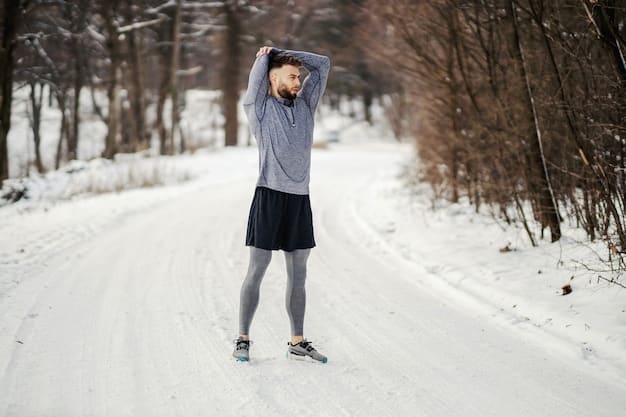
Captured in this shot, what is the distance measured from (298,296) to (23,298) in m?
2.75

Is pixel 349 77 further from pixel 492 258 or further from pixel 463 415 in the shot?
pixel 463 415

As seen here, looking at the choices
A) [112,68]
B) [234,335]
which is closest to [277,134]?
[234,335]

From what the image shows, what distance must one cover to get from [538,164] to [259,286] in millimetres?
3949

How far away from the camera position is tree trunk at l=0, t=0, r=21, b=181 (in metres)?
13.0

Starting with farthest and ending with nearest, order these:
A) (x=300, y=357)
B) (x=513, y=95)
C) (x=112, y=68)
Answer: (x=112, y=68), (x=513, y=95), (x=300, y=357)

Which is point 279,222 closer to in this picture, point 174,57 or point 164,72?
point 174,57

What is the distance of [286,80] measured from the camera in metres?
3.81

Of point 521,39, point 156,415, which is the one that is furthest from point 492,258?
point 156,415

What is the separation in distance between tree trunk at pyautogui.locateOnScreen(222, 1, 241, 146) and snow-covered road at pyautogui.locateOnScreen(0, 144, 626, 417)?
64.9 ft

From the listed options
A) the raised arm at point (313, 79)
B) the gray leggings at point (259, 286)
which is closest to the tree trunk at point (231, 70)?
the raised arm at point (313, 79)

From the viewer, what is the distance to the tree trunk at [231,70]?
1038 inches

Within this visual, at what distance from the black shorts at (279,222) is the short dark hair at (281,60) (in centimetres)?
85

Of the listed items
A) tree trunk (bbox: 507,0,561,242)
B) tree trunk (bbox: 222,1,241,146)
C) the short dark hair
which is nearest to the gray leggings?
the short dark hair

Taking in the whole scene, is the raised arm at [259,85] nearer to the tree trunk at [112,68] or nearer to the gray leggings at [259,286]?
the gray leggings at [259,286]
